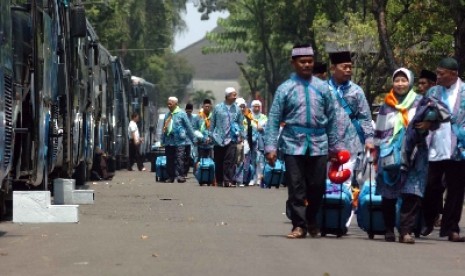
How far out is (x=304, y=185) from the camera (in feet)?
48.3

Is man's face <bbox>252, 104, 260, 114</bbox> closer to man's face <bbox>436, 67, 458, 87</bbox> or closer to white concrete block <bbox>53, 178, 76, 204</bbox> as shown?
white concrete block <bbox>53, 178, 76, 204</bbox>

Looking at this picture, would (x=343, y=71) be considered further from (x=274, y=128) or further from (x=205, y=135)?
(x=205, y=135)

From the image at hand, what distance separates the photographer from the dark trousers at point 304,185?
1459 centimetres

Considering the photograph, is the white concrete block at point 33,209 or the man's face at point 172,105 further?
the man's face at point 172,105

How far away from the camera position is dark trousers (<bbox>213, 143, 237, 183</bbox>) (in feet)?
93.9

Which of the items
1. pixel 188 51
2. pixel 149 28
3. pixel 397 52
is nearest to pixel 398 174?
pixel 397 52

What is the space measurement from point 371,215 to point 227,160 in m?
13.7

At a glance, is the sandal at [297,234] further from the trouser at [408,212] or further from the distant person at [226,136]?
the distant person at [226,136]

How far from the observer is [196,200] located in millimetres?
22328

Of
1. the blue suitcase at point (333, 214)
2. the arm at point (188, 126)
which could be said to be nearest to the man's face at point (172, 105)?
the arm at point (188, 126)

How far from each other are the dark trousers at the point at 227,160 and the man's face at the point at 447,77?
43.8ft

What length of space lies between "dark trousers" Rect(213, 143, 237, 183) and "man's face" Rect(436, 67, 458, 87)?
1334 centimetres

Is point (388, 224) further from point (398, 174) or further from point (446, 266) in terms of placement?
point (446, 266)

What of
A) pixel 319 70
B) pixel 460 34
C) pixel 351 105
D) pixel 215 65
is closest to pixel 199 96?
pixel 215 65
